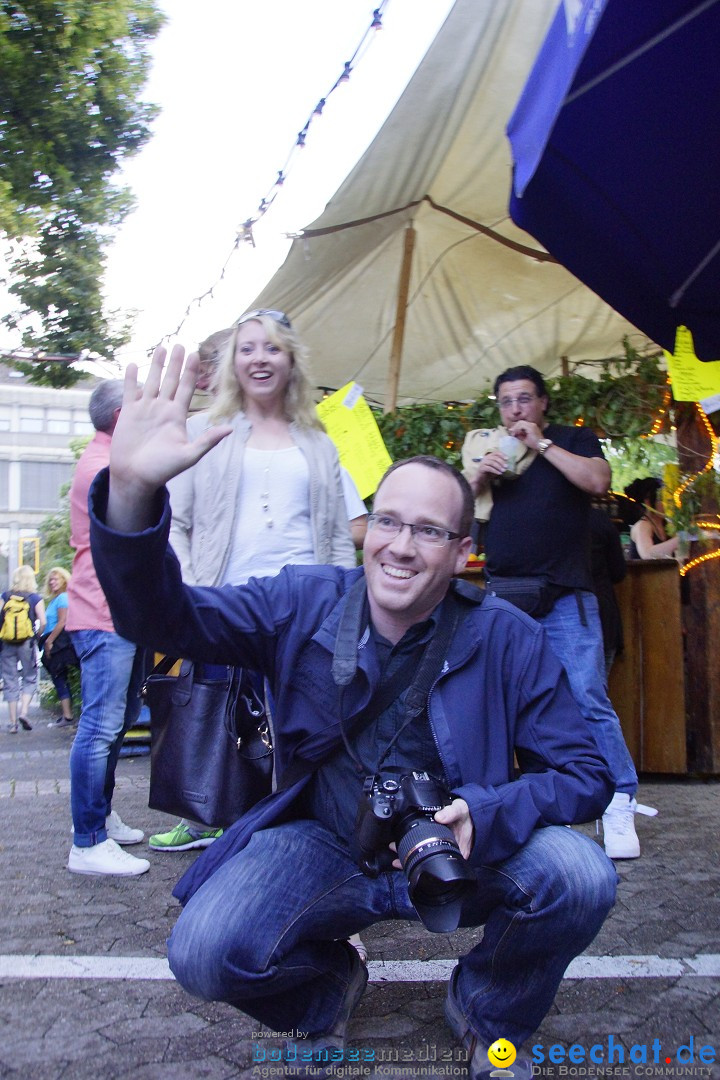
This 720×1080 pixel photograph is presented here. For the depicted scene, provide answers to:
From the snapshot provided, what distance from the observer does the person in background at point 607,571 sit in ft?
17.2

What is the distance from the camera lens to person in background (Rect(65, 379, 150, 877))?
7.40ft

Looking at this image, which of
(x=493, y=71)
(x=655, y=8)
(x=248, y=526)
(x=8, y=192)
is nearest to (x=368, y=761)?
(x=248, y=526)

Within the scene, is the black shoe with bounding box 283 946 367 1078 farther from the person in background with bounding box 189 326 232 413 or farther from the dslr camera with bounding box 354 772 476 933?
the person in background with bounding box 189 326 232 413

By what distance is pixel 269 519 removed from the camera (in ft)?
10.5

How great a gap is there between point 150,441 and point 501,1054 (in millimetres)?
1484

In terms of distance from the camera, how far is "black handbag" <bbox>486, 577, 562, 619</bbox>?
13.4ft

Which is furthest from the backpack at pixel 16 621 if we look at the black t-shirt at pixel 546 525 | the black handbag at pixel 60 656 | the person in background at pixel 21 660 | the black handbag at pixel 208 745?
the black handbag at pixel 208 745

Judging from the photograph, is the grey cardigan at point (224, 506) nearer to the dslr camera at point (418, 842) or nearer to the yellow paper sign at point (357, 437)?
the dslr camera at point (418, 842)

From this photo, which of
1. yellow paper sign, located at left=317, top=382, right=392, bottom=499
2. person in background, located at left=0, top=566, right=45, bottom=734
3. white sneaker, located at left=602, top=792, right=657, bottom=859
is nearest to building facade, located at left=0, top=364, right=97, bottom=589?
person in background, located at left=0, top=566, right=45, bottom=734

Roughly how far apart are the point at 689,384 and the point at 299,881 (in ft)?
11.1

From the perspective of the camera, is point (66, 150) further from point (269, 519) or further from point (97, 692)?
point (269, 519)

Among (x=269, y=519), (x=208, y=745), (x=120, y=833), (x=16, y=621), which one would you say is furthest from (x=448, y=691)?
(x=16, y=621)

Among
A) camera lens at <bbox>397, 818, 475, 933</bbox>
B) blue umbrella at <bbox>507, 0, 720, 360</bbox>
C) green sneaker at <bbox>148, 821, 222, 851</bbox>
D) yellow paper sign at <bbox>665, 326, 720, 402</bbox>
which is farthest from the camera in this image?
yellow paper sign at <bbox>665, 326, 720, 402</bbox>

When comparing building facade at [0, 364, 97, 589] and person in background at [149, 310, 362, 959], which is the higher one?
building facade at [0, 364, 97, 589]
